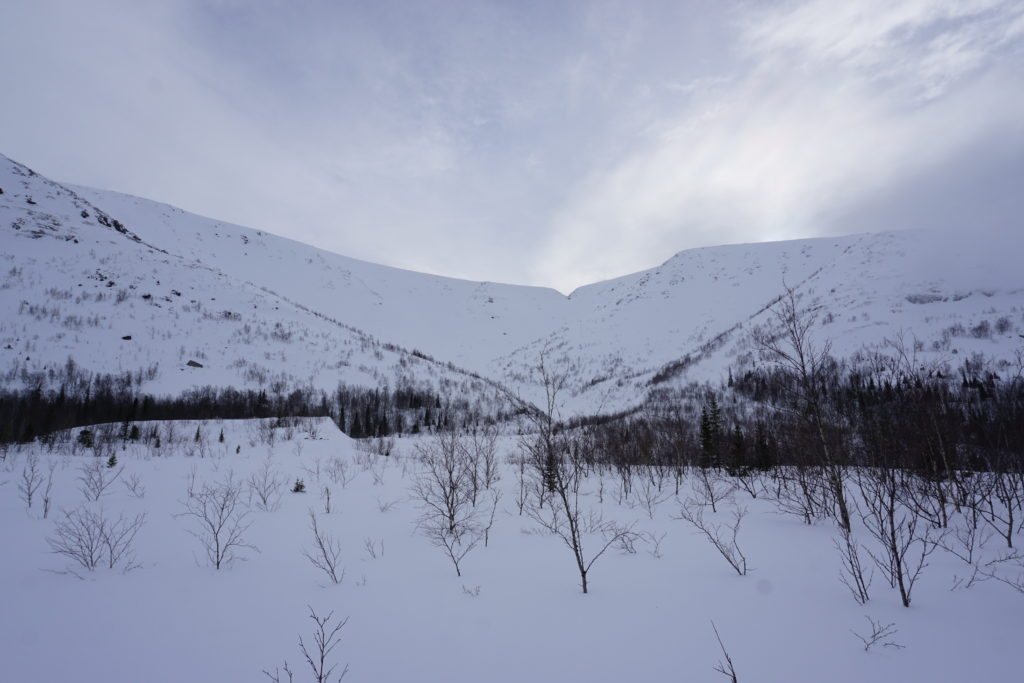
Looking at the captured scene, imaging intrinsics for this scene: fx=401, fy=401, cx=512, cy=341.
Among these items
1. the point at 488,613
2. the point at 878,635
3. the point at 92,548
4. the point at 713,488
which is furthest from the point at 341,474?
the point at 878,635

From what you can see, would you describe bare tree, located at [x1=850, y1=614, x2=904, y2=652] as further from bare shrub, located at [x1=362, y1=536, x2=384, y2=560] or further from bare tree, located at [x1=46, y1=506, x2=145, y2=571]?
bare tree, located at [x1=46, y1=506, x2=145, y2=571]

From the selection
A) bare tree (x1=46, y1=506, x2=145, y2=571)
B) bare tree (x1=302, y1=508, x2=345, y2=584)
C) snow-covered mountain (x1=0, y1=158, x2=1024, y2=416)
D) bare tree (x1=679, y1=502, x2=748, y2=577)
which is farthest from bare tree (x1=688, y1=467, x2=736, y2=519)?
bare tree (x1=46, y1=506, x2=145, y2=571)

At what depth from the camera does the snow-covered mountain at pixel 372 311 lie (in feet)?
183

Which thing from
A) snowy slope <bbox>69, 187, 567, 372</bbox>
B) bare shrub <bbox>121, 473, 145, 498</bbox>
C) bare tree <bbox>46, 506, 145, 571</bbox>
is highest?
snowy slope <bbox>69, 187, 567, 372</bbox>

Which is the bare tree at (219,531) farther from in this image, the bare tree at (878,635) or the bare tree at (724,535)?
the bare tree at (878,635)

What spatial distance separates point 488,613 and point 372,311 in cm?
14795

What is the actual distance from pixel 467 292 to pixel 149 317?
469 ft

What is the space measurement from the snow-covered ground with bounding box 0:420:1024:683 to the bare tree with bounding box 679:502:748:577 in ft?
0.99

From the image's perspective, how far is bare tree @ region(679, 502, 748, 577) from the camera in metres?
7.55

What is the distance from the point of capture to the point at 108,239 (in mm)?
78125

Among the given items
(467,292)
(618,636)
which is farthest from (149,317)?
(467,292)

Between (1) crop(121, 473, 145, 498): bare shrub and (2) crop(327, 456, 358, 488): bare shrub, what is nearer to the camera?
(1) crop(121, 473, 145, 498): bare shrub

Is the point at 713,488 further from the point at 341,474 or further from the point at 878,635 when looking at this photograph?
the point at 341,474

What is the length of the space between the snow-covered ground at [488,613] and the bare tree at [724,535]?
0.99 feet
